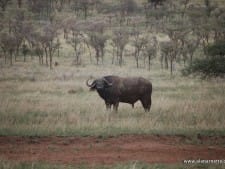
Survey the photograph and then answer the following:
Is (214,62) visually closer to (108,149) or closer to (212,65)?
(212,65)

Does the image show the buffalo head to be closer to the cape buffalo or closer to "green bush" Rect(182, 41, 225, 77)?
the cape buffalo

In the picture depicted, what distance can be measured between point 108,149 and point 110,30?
257 ft

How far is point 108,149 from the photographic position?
1107cm

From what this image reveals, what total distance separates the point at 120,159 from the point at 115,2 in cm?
11235

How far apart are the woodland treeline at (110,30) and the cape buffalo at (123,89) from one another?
27.4 meters

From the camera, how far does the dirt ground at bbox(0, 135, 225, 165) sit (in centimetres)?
1002

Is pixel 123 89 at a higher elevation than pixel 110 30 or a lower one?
lower

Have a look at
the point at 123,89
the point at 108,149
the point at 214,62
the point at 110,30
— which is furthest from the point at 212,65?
the point at 110,30

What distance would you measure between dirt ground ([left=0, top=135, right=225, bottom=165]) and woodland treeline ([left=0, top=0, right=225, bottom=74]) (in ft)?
115

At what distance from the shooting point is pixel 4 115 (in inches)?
639

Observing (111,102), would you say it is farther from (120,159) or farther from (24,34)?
(24,34)

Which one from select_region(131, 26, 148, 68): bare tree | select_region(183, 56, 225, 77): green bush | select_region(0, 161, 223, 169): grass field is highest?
select_region(183, 56, 225, 77): green bush

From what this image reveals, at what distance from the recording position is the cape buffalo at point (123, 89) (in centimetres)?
1980

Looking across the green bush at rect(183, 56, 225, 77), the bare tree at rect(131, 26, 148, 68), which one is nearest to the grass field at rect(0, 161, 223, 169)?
the green bush at rect(183, 56, 225, 77)
